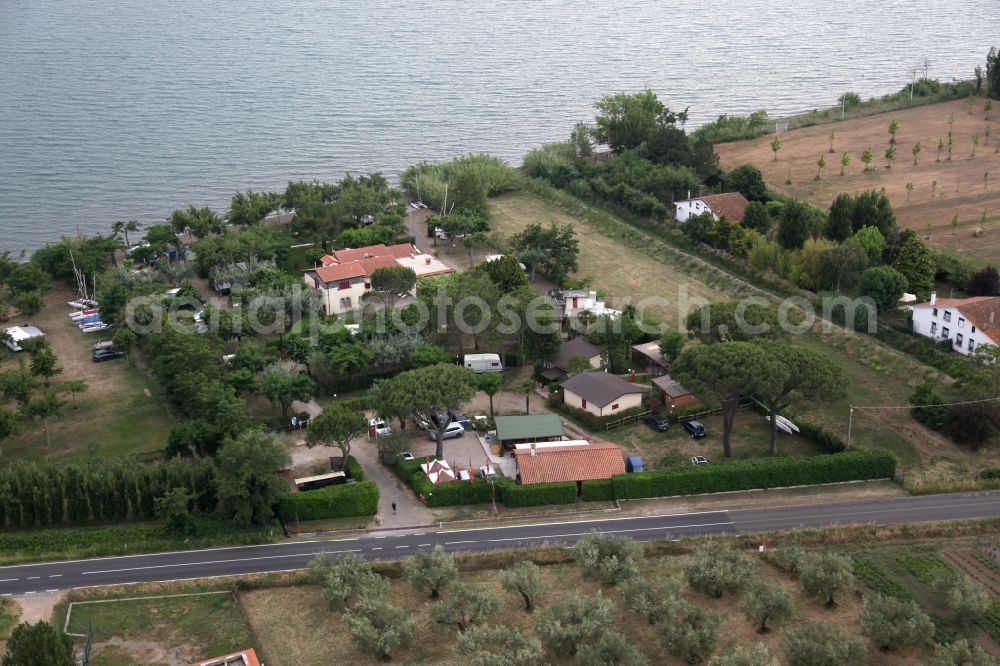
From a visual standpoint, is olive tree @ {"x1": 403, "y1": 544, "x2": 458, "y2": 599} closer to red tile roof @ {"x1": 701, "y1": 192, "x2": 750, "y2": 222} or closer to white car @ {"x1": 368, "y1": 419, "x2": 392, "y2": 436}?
white car @ {"x1": 368, "y1": 419, "x2": 392, "y2": 436}

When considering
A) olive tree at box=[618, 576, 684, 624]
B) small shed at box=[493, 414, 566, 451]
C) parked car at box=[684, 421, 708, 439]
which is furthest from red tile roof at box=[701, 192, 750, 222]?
olive tree at box=[618, 576, 684, 624]

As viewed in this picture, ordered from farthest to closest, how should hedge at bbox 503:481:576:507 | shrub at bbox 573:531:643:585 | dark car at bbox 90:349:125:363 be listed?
dark car at bbox 90:349:125:363, hedge at bbox 503:481:576:507, shrub at bbox 573:531:643:585

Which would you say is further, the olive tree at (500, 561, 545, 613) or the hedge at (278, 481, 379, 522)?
the hedge at (278, 481, 379, 522)

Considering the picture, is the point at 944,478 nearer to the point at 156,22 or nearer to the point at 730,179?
the point at 730,179

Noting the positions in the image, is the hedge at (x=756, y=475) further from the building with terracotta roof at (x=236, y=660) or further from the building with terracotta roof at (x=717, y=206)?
the building with terracotta roof at (x=717, y=206)

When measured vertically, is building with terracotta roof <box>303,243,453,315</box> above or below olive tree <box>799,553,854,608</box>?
above

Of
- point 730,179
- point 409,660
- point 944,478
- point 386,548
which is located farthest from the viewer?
point 730,179

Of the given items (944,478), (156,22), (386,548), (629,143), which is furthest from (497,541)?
(156,22)
